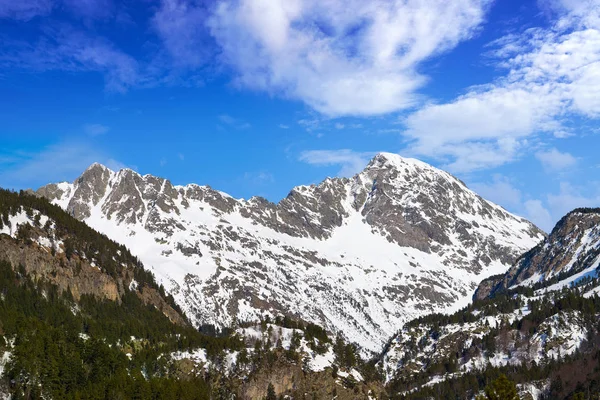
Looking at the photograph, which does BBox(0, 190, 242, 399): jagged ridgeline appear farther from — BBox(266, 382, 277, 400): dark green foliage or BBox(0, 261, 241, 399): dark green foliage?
BBox(266, 382, 277, 400): dark green foliage

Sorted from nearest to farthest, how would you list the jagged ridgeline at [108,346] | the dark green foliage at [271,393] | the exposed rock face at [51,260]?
the jagged ridgeline at [108,346], the dark green foliage at [271,393], the exposed rock face at [51,260]

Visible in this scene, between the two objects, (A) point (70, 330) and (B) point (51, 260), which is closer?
(A) point (70, 330)

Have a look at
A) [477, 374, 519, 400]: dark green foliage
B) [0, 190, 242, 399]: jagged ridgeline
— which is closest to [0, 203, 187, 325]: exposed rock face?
[0, 190, 242, 399]: jagged ridgeline

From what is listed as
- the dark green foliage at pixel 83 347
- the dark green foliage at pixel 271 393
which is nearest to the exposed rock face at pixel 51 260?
the dark green foliage at pixel 83 347

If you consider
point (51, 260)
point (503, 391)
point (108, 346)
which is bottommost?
point (503, 391)

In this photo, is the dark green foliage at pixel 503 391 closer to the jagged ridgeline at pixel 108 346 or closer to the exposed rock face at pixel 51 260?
the jagged ridgeline at pixel 108 346

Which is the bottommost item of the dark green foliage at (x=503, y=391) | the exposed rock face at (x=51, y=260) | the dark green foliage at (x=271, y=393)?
the dark green foliage at (x=503, y=391)

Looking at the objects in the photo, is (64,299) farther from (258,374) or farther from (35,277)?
(258,374)

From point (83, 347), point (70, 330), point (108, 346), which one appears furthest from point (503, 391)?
point (70, 330)

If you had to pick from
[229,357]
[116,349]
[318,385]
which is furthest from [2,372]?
[318,385]

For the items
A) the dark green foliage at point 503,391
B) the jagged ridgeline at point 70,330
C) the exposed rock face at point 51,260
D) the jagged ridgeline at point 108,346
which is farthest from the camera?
the exposed rock face at point 51,260

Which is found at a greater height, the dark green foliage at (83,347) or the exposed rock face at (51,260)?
the exposed rock face at (51,260)

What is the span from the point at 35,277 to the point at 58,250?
15.1 meters

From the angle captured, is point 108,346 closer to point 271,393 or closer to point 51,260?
point 271,393
